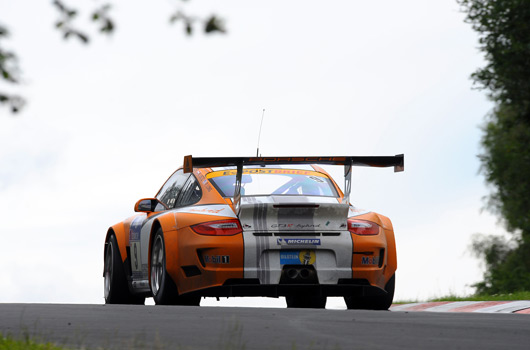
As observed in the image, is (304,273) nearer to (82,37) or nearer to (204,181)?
(204,181)

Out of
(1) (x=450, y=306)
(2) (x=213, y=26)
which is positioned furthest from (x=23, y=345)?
(1) (x=450, y=306)

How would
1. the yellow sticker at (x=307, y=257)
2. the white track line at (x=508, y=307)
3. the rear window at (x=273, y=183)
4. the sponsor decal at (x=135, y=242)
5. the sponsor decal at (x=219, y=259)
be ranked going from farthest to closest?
1. the white track line at (x=508, y=307)
2. the sponsor decal at (x=135, y=242)
3. the rear window at (x=273, y=183)
4. the yellow sticker at (x=307, y=257)
5. the sponsor decal at (x=219, y=259)

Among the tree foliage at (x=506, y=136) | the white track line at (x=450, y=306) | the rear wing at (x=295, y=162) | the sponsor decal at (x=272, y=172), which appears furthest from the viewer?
the tree foliage at (x=506, y=136)

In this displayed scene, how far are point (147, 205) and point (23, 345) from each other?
5603 millimetres

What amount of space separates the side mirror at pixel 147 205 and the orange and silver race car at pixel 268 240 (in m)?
0.42

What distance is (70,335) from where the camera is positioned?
7215 millimetres

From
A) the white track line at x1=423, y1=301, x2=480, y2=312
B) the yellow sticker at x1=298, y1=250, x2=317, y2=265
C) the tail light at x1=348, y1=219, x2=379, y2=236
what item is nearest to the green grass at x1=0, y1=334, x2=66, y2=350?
the yellow sticker at x1=298, y1=250, x2=317, y2=265

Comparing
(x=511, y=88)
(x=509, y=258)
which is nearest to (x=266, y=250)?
(x=511, y=88)

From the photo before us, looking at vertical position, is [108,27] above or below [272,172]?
above

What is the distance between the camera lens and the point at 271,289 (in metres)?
10.7

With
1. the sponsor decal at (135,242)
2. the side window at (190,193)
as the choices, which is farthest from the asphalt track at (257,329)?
the sponsor decal at (135,242)

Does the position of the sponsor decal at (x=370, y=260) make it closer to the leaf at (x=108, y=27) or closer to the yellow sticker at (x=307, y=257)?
the yellow sticker at (x=307, y=257)

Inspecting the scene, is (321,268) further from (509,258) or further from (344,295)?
(509,258)

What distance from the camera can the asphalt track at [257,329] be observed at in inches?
268
